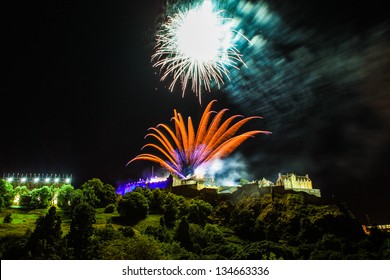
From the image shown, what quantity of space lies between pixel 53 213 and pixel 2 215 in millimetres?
27898

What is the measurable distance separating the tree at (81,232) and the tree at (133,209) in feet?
58.5

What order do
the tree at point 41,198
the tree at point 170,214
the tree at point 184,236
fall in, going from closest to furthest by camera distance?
the tree at point 184,236
the tree at point 170,214
the tree at point 41,198

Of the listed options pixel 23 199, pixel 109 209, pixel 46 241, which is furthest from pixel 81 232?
pixel 23 199

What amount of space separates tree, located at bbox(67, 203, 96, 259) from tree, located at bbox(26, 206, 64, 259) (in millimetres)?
1308

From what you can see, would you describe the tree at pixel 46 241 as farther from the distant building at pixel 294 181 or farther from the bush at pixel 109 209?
the distant building at pixel 294 181

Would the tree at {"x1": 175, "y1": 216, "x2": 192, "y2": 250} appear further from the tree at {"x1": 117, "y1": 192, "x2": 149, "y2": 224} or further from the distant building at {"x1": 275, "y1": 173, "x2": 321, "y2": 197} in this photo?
the distant building at {"x1": 275, "y1": 173, "x2": 321, "y2": 197}

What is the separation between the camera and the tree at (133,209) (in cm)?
5192

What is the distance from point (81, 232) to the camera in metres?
31.5

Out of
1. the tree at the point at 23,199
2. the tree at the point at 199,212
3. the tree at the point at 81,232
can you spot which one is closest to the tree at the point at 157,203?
the tree at the point at 199,212

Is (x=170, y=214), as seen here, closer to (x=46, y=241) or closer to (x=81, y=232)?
(x=81, y=232)

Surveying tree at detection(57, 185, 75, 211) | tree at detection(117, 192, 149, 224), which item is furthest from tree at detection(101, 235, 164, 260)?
tree at detection(57, 185, 75, 211)

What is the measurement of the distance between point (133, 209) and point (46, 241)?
78.2 feet

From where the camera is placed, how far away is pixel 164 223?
48594 millimetres

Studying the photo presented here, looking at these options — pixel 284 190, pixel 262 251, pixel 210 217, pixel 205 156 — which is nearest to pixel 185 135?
pixel 205 156
